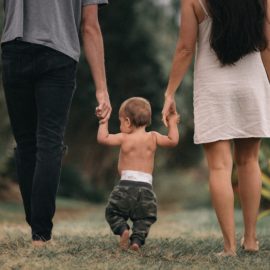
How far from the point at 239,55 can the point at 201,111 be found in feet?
1.36

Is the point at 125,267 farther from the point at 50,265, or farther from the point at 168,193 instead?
the point at 168,193

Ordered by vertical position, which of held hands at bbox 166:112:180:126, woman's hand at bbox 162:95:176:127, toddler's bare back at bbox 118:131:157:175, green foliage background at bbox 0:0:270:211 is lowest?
green foliage background at bbox 0:0:270:211

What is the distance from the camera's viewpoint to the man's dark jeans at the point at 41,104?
503 centimetres

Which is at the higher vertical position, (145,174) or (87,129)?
(145,174)

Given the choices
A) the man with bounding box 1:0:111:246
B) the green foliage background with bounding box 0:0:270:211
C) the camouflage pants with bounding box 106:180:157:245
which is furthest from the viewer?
the green foliage background with bounding box 0:0:270:211

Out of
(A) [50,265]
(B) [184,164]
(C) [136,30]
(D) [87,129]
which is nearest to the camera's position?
(A) [50,265]

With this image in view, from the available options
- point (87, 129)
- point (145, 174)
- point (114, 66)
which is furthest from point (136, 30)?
point (145, 174)

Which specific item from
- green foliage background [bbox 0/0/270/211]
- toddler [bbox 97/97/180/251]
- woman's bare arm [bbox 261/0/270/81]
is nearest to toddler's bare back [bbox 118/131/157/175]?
toddler [bbox 97/97/180/251]

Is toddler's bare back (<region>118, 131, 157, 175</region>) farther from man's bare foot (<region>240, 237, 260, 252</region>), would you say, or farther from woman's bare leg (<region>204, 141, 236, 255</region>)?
man's bare foot (<region>240, 237, 260, 252</region>)

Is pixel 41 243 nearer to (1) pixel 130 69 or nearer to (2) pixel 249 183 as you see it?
(2) pixel 249 183

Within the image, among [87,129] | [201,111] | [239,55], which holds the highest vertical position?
[239,55]

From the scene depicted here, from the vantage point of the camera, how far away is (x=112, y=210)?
211 inches

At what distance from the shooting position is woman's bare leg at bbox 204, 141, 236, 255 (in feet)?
16.8

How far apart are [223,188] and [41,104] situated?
1.23m
